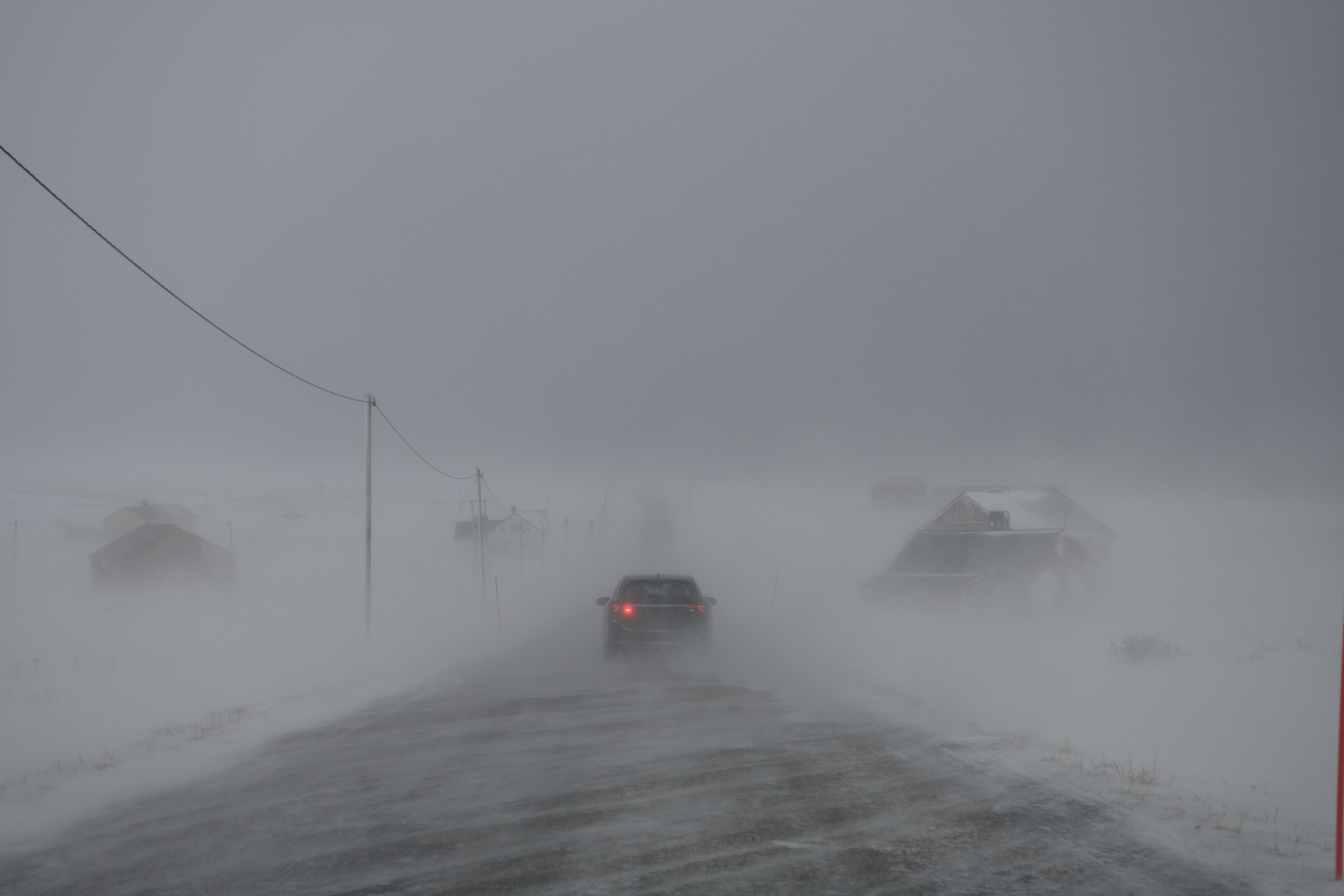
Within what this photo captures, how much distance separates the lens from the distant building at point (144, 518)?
263 ft

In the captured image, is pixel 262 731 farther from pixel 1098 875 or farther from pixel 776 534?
pixel 776 534

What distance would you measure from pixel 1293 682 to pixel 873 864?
2071cm

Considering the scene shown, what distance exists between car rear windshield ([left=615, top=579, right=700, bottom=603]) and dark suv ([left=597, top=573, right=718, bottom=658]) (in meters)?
0.01

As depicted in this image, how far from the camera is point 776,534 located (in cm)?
10069

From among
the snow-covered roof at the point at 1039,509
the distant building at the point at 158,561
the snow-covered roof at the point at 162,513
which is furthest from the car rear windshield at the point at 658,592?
the snow-covered roof at the point at 162,513

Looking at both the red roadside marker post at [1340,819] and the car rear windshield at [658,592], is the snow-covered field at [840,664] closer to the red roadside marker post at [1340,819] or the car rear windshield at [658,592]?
the red roadside marker post at [1340,819]

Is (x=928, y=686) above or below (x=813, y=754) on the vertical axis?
below

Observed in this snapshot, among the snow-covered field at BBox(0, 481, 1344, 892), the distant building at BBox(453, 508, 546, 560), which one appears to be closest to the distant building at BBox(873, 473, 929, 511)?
the snow-covered field at BBox(0, 481, 1344, 892)

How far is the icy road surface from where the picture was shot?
4992 millimetres

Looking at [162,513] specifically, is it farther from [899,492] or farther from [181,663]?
[899,492]

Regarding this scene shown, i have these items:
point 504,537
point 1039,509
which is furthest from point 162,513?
point 1039,509

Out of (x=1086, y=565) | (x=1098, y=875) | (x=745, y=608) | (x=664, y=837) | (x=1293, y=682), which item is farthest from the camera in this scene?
(x=1086, y=565)

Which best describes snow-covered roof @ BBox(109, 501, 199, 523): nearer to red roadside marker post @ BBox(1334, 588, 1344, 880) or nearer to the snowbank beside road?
the snowbank beside road

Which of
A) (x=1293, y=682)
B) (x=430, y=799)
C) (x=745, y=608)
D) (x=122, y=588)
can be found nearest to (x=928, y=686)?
(x=430, y=799)
